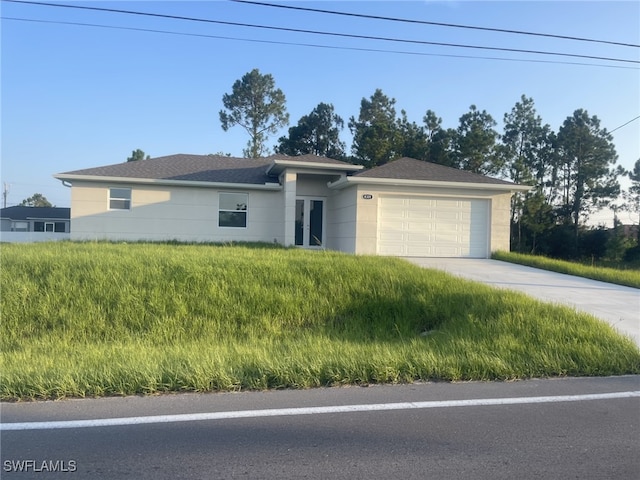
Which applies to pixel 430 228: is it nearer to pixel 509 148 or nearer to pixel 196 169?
pixel 196 169

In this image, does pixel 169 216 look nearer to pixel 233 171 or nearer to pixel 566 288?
pixel 233 171

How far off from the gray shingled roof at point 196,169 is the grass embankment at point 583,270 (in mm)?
7187

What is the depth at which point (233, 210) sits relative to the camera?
63.4ft

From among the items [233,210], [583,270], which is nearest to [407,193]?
[583,270]

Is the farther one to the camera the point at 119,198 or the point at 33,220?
the point at 33,220

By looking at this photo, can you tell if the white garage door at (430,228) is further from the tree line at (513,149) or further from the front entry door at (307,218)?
the tree line at (513,149)

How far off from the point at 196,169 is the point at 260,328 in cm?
1386

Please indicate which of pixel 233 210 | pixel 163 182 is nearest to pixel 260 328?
pixel 233 210

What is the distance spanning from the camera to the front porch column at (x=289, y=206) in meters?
18.0

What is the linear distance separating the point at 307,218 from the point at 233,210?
312 cm

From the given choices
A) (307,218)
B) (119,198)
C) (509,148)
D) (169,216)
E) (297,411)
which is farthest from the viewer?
(509,148)

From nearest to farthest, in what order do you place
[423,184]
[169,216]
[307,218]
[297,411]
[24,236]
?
[297,411]
[423,184]
[169,216]
[307,218]
[24,236]

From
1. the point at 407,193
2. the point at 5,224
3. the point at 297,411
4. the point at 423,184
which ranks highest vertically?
the point at 423,184

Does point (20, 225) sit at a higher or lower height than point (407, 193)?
lower
